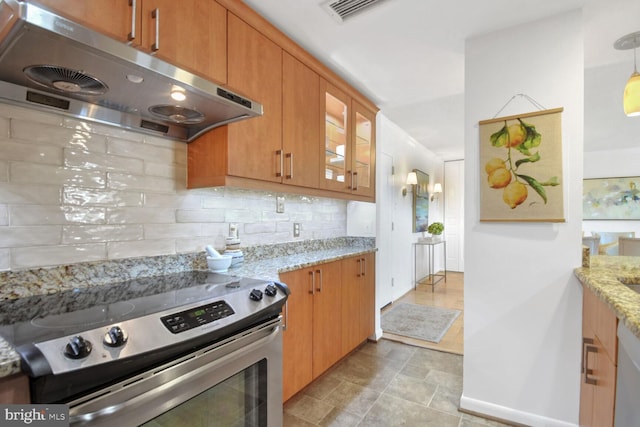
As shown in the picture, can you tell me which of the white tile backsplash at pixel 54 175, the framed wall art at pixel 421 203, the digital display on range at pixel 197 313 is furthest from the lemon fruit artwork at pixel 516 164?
the framed wall art at pixel 421 203

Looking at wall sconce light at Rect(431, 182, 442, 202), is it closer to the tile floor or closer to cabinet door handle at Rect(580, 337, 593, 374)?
the tile floor

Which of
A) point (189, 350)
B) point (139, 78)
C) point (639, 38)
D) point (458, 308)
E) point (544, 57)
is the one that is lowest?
point (458, 308)

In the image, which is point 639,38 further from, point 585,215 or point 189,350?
point 585,215

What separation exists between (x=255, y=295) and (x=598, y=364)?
147 centimetres

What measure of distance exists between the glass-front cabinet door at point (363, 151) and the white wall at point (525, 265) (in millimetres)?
968

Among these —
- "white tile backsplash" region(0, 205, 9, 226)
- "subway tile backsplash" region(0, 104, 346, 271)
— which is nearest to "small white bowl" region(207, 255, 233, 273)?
"subway tile backsplash" region(0, 104, 346, 271)

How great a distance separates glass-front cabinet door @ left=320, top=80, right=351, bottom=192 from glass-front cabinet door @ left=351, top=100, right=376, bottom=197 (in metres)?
0.11

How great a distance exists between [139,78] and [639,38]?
2851 millimetres

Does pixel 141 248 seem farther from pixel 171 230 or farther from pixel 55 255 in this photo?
pixel 55 255

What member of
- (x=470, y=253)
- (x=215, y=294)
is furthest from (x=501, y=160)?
(x=215, y=294)

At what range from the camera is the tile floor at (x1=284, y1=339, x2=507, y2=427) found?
1.83m

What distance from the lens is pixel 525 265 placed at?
182 cm

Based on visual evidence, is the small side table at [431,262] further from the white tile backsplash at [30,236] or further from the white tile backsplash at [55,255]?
the white tile backsplash at [30,236]

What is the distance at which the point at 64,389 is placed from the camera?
28.2 inches
